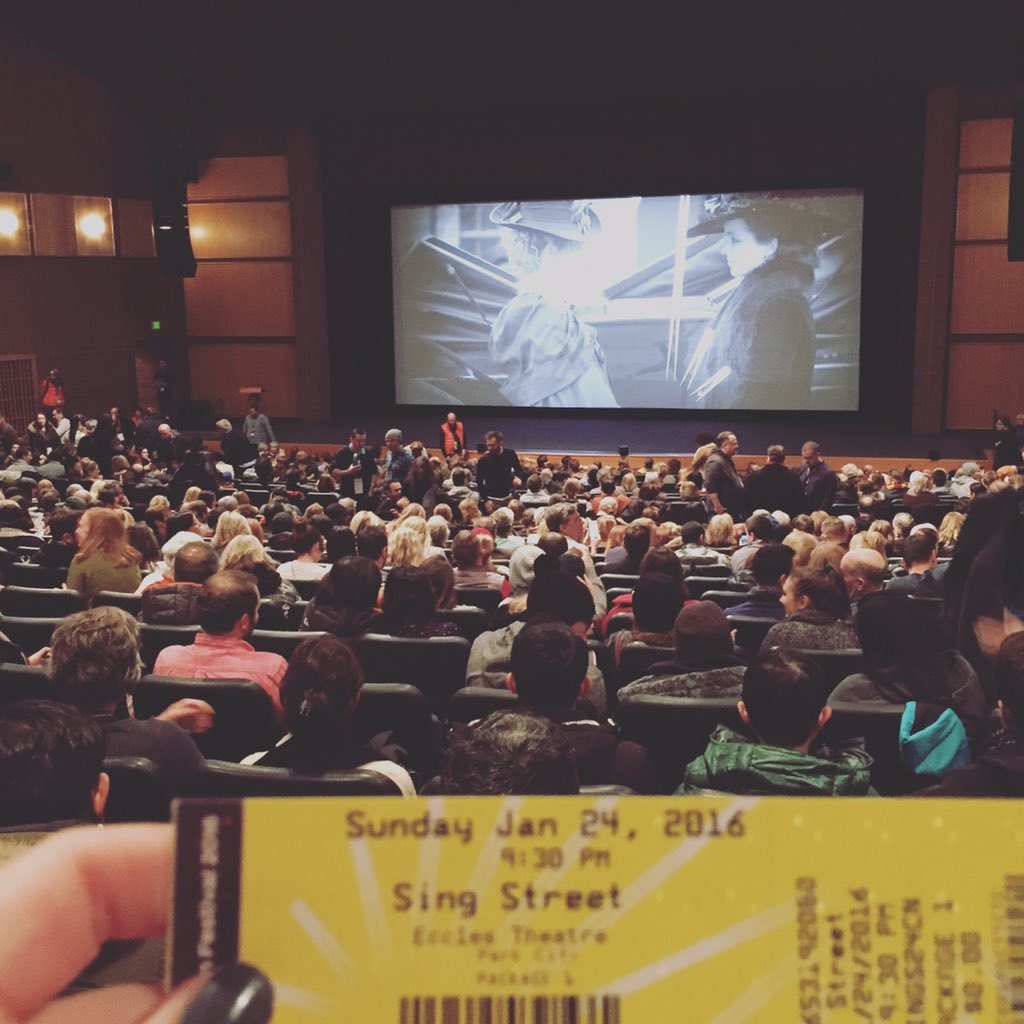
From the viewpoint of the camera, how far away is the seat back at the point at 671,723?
9.62 ft

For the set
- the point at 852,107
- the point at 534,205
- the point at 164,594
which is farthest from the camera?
the point at 534,205

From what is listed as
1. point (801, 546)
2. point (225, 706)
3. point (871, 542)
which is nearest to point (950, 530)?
point (871, 542)

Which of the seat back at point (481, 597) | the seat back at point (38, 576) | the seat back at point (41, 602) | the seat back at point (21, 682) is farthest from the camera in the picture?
the seat back at point (38, 576)

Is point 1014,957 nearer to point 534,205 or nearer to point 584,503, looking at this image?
point 584,503

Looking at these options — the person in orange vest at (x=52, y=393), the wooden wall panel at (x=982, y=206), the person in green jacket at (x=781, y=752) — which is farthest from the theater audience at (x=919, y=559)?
the person in orange vest at (x=52, y=393)

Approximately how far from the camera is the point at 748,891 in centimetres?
76

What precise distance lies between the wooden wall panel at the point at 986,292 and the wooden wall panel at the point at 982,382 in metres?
0.23

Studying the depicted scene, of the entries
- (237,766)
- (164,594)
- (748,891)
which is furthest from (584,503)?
(748,891)

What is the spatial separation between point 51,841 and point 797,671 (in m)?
1.83

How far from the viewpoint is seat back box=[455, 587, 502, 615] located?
17.1 feet

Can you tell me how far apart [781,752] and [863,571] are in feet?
8.59

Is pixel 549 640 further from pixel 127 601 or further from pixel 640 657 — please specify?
pixel 127 601

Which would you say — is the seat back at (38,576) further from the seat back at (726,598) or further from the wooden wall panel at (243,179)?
the wooden wall panel at (243,179)

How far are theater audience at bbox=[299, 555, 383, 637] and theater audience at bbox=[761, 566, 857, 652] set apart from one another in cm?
143
